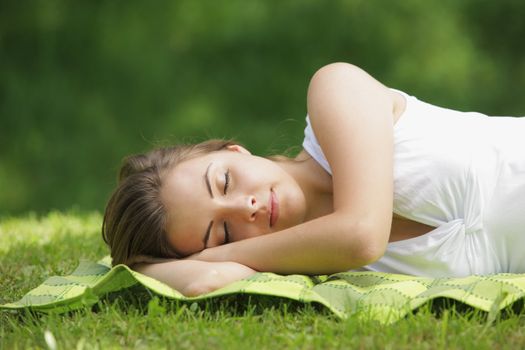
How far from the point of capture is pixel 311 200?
2.79 m

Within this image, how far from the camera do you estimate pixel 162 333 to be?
2.10 m

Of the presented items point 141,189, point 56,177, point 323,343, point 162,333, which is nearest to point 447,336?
point 323,343

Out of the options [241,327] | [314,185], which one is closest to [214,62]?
[314,185]

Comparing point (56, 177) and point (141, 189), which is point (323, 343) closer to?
point (141, 189)

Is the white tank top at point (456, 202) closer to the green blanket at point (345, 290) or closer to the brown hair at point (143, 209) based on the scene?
the green blanket at point (345, 290)

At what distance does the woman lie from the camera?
8.30 feet

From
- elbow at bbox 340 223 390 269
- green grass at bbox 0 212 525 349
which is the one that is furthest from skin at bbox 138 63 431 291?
green grass at bbox 0 212 525 349

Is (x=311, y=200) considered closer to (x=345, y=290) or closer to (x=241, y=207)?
(x=241, y=207)

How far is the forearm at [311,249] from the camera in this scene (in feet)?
7.96

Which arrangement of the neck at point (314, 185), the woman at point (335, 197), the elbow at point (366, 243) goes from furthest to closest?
the neck at point (314, 185) < the woman at point (335, 197) < the elbow at point (366, 243)

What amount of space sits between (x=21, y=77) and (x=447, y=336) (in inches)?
254

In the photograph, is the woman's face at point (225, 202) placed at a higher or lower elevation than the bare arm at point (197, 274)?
higher

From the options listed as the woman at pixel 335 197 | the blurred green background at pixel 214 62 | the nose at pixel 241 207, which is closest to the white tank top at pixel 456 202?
the woman at pixel 335 197

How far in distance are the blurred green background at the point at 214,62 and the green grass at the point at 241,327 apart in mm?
5133
